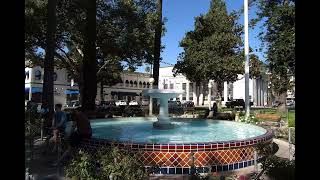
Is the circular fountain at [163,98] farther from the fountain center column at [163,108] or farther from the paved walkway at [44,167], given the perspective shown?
the paved walkway at [44,167]

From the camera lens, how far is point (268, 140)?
1117 cm

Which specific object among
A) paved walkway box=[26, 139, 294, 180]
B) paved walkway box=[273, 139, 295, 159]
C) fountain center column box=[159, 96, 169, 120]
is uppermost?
fountain center column box=[159, 96, 169, 120]

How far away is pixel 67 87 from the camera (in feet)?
228

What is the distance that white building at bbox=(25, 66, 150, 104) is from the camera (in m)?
61.8

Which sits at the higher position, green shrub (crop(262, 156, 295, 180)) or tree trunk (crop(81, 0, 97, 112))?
tree trunk (crop(81, 0, 97, 112))

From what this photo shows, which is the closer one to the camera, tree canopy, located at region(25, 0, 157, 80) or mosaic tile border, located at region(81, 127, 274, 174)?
mosaic tile border, located at region(81, 127, 274, 174)

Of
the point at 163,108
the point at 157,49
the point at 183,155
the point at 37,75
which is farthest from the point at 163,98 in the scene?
the point at 37,75

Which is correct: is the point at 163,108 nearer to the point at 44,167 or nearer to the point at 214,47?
the point at 44,167

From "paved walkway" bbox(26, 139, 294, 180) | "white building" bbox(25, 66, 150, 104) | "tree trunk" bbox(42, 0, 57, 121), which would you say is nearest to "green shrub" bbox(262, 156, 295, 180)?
"paved walkway" bbox(26, 139, 294, 180)

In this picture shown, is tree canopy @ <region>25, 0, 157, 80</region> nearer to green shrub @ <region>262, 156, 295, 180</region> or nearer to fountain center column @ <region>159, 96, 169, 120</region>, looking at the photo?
fountain center column @ <region>159, 96, 169, 120</region>

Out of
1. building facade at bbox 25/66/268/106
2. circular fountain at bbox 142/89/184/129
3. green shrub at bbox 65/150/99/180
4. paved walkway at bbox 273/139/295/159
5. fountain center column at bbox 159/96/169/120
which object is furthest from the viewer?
building facade at bbox 25/66/268/106

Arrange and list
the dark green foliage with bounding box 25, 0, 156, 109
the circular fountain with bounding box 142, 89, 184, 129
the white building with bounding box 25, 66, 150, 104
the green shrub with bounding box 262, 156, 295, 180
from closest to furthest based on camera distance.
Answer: the green shrub with bounding box 262, 156, 295, 180
the circular fountain with bounding box 142, 89, 184, 129
the dark green foliage with bounding box 25, 0, 156, 109
the white building with bounding box 25, 66, 150, 104

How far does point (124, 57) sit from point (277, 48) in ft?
48.0
